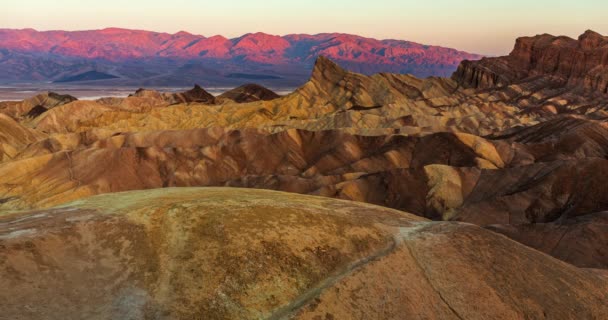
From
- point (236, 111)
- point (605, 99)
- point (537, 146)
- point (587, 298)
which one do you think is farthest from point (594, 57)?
point (587, 298)

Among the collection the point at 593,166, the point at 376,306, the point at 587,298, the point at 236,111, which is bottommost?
the point at 236,111

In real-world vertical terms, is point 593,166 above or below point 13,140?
above

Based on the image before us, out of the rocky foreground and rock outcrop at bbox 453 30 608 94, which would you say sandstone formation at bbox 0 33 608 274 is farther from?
rock outcrop at bbox 453 30 608 94

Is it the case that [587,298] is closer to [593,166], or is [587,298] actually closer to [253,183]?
[593,166]

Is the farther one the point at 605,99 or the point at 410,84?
the point at 410,84

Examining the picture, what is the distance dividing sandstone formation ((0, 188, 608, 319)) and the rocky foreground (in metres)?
0.06

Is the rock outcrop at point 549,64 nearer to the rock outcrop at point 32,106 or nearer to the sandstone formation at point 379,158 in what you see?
the sandstone formation at point 379,158

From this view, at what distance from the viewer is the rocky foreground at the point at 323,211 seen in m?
13.3

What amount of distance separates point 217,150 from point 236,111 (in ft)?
132

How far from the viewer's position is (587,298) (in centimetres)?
1559

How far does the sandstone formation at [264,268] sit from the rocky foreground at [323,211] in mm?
55

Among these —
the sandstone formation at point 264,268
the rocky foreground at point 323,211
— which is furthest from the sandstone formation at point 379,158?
the sandstone formation at point 264,268

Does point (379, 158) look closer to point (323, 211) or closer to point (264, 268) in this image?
point (323, 211)

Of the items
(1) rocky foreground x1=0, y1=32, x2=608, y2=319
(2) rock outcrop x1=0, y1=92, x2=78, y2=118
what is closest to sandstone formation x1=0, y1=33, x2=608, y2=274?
(1) rocky foreground x1=0, y1=32, x2=608, y2=319
